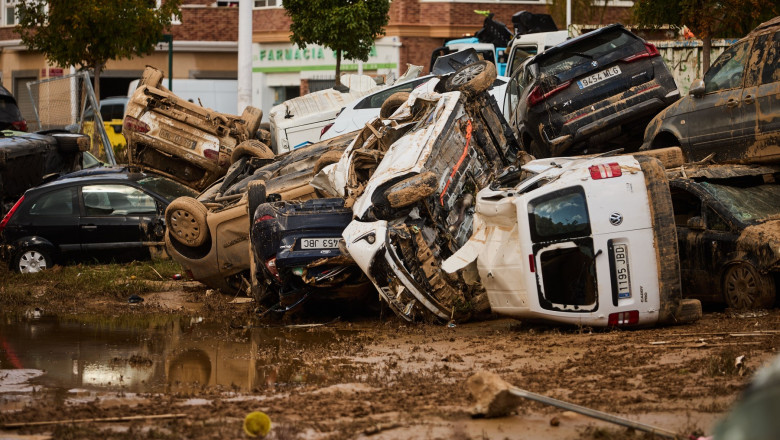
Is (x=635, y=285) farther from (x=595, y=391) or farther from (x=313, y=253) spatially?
(x=313, y=253)

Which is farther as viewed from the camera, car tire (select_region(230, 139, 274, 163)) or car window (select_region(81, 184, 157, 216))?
car tire (select_region(230, 139, 274, 163))

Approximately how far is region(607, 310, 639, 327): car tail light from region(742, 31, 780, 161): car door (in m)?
3.04

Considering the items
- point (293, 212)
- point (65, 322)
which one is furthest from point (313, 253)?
point (65, 322)

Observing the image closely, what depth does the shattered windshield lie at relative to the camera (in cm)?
1038

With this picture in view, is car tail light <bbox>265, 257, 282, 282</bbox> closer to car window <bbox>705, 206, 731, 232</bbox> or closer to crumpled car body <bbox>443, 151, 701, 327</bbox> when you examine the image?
crumpled car body <bbox>443, 151, 701, 327</bbox>

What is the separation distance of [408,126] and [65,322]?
14.3ft

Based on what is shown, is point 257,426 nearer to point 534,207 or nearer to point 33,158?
point 534,207

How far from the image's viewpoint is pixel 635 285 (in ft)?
30.8

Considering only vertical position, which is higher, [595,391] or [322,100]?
[322,100]

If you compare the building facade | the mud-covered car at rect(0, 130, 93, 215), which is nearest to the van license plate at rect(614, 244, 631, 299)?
the mud-covered car at rect(0, 130, 93, 215)

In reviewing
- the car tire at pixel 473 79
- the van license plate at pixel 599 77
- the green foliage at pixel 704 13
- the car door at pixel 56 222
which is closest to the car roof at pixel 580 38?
the van license plate at pixel 599 77

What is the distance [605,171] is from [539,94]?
180 inches

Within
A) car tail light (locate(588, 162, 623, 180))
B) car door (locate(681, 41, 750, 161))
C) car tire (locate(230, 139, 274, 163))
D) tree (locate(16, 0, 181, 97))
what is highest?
tree (locate(16, 0, 181, 97))

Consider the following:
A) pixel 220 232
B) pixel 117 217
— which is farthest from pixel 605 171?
pixel 117 217
